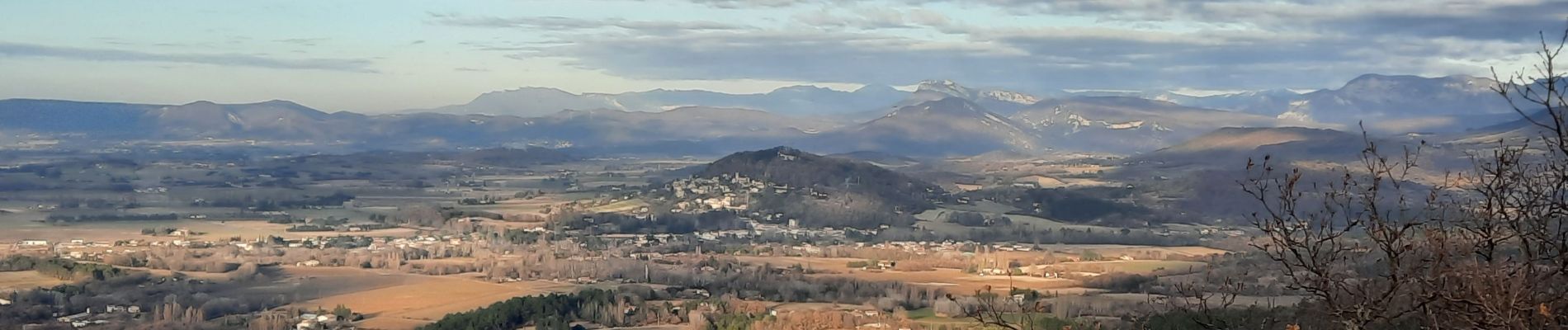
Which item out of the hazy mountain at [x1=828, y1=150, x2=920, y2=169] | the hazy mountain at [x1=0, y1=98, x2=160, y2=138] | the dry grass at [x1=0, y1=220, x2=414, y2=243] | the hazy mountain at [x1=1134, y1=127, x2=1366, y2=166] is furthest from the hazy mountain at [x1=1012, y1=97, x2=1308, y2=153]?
the dry grass at [x1=0, y1=220, x2=414, y2=243]

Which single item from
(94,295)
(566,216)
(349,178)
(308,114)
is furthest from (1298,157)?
(308,114)

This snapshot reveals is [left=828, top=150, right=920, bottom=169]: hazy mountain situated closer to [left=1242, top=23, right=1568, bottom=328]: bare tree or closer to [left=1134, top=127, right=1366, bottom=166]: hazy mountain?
[left=1134, top=127, right=1366, bottom=166]: hazy mountain

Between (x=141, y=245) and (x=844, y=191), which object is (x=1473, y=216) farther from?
(x=844, y=191)

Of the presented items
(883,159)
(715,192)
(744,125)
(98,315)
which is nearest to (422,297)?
(98,315)

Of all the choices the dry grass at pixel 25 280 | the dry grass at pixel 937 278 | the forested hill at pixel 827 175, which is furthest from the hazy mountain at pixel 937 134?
the dry grass at pixel 25 280

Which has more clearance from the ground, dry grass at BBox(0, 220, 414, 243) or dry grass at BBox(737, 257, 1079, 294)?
dry grass at BBox(0, 220, 414, 243)

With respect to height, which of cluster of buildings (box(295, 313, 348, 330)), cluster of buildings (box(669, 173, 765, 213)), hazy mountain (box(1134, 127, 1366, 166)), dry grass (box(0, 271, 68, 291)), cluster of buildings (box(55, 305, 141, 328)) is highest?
hazy mountain (box(1134, 127, 1366, 166))

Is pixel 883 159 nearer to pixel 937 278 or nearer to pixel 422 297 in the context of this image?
pixel 937 278
